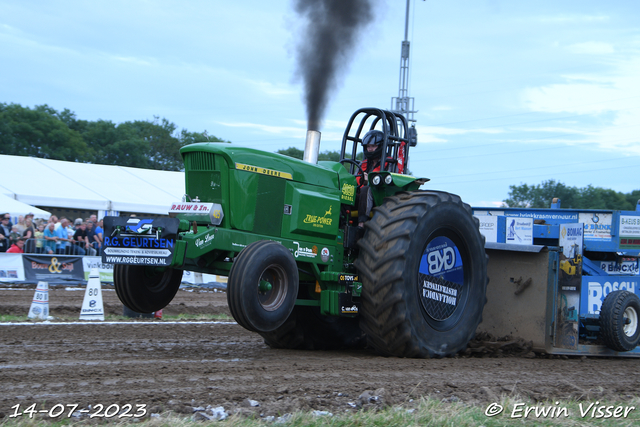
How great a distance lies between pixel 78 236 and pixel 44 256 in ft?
4.73

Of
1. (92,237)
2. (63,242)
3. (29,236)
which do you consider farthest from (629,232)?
(29,236)

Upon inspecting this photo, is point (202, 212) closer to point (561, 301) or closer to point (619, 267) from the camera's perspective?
point (561, 301)

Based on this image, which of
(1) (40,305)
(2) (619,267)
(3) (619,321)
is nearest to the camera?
(3) (619,321)

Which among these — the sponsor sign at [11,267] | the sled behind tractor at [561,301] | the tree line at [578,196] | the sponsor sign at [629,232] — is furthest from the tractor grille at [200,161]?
the tree line at [578,196]

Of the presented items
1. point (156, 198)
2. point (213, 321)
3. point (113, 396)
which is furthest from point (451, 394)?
point (156, 198)

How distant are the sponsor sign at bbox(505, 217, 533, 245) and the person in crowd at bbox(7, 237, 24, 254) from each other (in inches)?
445

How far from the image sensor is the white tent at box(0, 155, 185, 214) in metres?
20.4

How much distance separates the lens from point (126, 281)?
6414 millimetres

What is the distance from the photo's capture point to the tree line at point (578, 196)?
56344 millimetres

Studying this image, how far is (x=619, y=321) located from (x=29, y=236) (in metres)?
13.2

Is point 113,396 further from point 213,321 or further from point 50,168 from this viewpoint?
point 50,168

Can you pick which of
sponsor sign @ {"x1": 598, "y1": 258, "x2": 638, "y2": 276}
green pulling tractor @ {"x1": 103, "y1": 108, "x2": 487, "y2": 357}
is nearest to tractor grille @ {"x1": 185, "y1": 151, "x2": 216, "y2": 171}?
green pulling tractor @ {"x1": 103, "y1": 108, "x2": 487, "y2": 357}

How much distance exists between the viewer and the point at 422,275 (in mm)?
6832

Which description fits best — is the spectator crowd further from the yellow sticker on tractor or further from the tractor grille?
the yellow sticker on tractor
